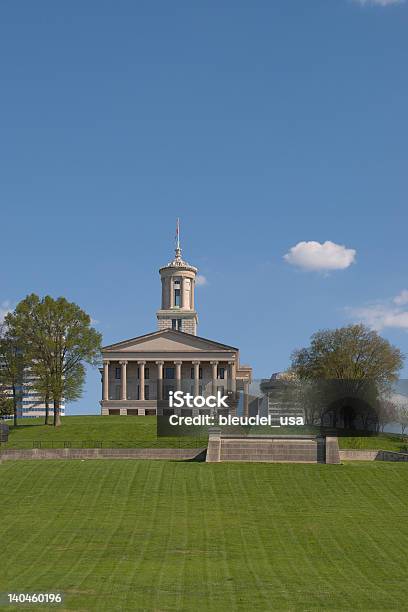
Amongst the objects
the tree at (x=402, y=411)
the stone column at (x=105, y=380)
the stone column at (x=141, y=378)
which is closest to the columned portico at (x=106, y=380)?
the stone column at (x=105, y=380)

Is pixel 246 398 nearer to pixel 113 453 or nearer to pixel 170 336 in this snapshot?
pixel 113 453

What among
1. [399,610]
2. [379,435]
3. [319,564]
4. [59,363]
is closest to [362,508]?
[319,564]

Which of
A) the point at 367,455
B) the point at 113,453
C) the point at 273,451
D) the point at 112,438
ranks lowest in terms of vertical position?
the point at 367,455

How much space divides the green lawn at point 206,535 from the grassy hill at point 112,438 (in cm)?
1423

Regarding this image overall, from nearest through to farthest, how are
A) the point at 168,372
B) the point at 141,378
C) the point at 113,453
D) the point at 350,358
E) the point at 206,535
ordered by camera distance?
the point at 206,535 < the point at 113,453 < the point at 350,358 < the point at 141,378 < the point at 168,372

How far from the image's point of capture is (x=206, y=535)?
36.0 metres

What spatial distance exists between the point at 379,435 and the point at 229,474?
3808 centimetres

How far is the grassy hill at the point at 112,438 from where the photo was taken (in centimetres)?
7138

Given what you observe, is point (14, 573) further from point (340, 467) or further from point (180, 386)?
point (180, 386)

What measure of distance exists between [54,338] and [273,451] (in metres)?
39.5

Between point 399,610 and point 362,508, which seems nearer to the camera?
point 399,610

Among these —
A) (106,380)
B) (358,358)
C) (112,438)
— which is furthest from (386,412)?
(106,380)

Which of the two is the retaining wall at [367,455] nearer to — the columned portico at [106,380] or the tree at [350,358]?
the tree at [350,358]

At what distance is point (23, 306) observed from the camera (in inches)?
3634
